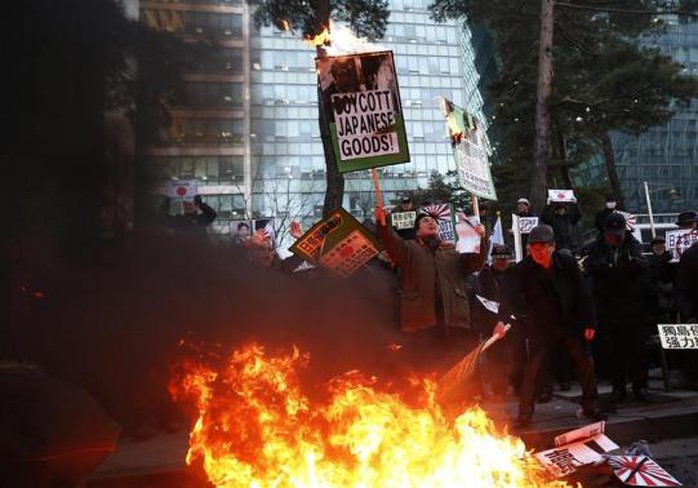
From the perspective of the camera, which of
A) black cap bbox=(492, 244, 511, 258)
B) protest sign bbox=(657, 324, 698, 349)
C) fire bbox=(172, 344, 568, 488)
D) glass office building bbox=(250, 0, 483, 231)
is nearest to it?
fire bbox=(172, 344, 568, 488)

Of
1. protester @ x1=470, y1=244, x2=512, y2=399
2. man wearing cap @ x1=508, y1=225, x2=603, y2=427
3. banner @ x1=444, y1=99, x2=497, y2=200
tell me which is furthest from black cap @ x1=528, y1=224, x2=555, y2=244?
protester @ x1=470, y1=244, x2=512, y2=399

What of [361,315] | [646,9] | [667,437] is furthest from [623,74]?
[361,315]

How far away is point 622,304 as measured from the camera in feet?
20.6

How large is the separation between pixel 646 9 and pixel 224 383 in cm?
1399

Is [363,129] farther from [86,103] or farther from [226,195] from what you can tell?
[86,103]

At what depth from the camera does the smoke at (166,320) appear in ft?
13.1

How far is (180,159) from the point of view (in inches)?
166

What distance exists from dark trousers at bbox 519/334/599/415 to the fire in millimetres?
1362

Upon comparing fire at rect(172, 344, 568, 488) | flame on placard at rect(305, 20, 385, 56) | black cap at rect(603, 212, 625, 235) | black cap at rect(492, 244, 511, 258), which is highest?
flame on placard at rect(305, 20, 385, 56)

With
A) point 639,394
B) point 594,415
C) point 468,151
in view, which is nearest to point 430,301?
point 594,415

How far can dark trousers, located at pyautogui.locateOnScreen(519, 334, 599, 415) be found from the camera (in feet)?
17.6

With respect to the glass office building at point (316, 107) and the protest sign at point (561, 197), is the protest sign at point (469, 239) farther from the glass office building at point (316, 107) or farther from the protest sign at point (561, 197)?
the protest sign at point (561, 197)

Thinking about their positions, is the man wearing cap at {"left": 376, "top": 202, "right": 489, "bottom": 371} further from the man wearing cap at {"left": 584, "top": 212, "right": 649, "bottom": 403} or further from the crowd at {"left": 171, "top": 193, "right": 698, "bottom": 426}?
the man wearing cap at {"left": 584, "top": 212, "right": 649, "bottom": 403}

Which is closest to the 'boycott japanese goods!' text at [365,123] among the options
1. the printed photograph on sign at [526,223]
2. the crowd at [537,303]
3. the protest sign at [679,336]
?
the crowd at [537,303]
